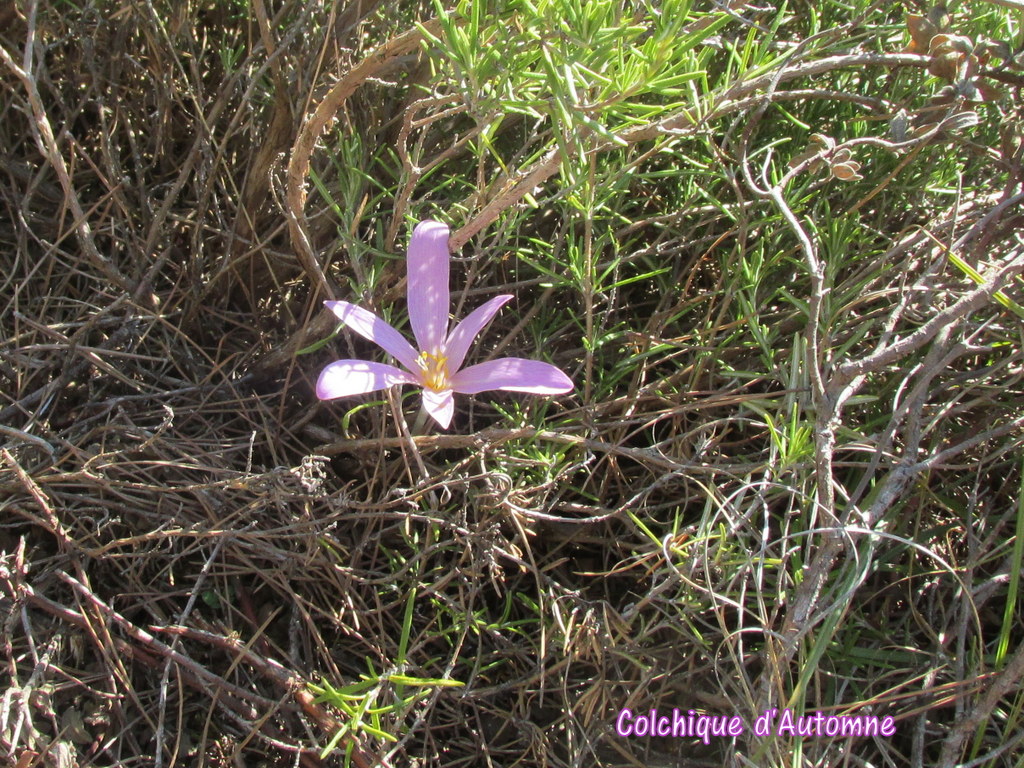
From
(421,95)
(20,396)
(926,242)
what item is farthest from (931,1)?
(20,396)

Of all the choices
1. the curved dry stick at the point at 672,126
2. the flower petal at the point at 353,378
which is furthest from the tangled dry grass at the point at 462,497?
the flower petal at the point at 353,378

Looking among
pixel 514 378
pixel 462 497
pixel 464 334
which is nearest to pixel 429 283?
pixel 464 334

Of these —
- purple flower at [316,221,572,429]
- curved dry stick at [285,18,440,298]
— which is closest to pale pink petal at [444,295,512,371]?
purple flower at [316,221,572,429]

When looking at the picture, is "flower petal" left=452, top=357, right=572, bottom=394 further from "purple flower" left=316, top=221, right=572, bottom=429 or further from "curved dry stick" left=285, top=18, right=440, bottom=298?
"curved dry stick" left=285, top=18, right=440, bottom=298

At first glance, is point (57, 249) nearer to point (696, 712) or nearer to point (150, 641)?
point (150, 641)

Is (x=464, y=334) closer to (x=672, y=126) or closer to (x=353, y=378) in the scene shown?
(x=353, y=378)

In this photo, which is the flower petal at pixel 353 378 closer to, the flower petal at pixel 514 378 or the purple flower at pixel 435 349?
the purple flower at pixel 435 349
